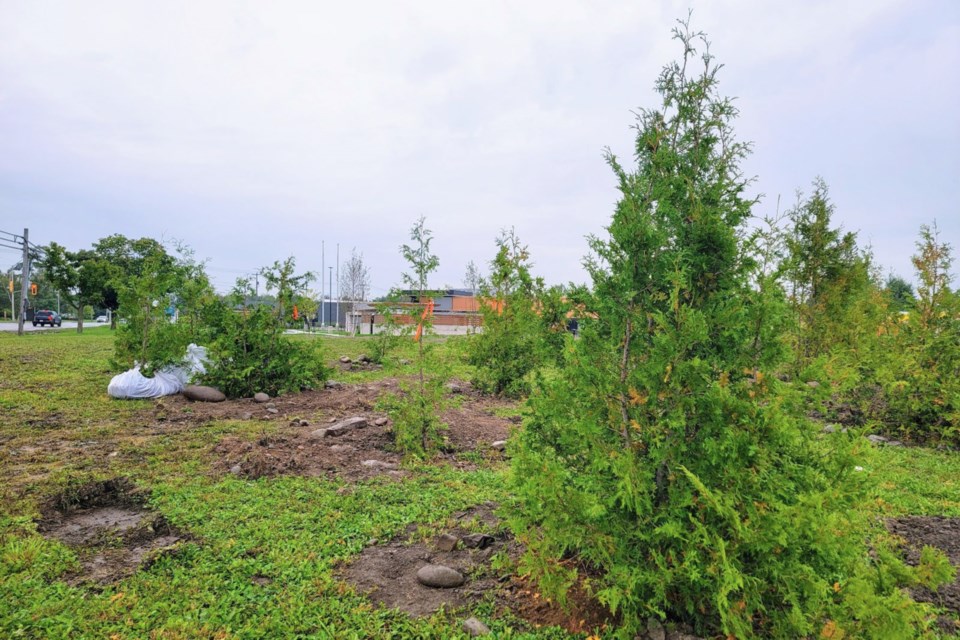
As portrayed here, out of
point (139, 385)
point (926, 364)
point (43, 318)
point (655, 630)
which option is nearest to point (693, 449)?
point (655, 630)

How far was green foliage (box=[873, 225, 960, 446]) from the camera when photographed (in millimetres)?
7980

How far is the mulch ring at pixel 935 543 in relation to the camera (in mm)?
3268

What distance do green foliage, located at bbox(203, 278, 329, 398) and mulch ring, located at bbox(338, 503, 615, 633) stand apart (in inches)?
279

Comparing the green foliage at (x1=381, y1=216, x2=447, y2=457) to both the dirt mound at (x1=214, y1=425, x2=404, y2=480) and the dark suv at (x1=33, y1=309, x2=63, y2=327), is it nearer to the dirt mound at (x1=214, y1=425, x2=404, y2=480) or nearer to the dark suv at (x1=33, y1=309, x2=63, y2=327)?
the dirt mound at (x1=214, y1=425, x2=404, y2=480)

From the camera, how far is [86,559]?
12.4 ft

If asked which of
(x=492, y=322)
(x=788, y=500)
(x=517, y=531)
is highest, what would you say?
(x=492, y=322)

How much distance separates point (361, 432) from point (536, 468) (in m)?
4.97

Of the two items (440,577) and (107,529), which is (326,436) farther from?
(440,577)

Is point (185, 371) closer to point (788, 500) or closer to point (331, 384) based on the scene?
point (331, 384)

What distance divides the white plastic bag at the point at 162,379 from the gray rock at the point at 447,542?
811 cm

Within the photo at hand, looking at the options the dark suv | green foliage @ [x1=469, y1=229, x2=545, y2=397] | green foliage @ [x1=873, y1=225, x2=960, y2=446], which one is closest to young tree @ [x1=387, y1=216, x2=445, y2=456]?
green foliage @ [x1=469, y1=229, x2=545, y2=397]

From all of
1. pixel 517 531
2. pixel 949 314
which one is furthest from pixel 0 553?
pixel 949 314

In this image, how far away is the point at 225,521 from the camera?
448 centimetres

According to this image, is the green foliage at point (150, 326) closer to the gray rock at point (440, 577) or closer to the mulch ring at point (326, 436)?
the mulch ring at point (326, 436)
